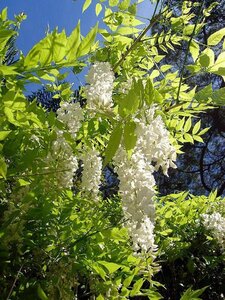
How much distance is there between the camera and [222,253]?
11.1 feet

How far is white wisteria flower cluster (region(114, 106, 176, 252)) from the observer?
1.36 meters

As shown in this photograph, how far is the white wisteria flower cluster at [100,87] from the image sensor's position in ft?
4.53

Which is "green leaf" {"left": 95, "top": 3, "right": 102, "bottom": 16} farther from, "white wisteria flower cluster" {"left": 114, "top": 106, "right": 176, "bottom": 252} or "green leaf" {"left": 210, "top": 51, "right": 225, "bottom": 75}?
"green leaf" {"left": 210, "top": 51, "right": 225, "bottom": 75}

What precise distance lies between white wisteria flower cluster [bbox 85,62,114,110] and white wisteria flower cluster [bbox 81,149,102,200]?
456 millimetres

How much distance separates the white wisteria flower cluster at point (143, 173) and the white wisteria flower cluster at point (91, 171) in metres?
0.57

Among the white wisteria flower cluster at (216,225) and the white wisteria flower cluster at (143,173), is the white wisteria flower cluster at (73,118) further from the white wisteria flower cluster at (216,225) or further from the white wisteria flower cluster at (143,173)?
the white wisteria flower cluster at (216,225)

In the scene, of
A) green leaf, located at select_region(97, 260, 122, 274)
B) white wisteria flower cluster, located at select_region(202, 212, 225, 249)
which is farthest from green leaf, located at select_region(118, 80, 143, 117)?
white wisteria flower cluster, located at select_region(202, 212, 225, 249)

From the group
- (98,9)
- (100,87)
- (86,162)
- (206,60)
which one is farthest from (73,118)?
(206,60)

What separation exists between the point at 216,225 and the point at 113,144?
8.56 feet

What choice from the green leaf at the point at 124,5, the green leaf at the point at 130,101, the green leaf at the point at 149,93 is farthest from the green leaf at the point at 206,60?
the green leaf at the point at 124,5

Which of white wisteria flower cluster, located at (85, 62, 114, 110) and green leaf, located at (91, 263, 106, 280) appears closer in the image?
white wisteria flower cluster, located at (85, 62, 114, 110)

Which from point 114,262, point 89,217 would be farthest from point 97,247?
point 89,217

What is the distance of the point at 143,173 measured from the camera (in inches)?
58.0

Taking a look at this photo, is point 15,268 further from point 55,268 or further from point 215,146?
point 215,146
